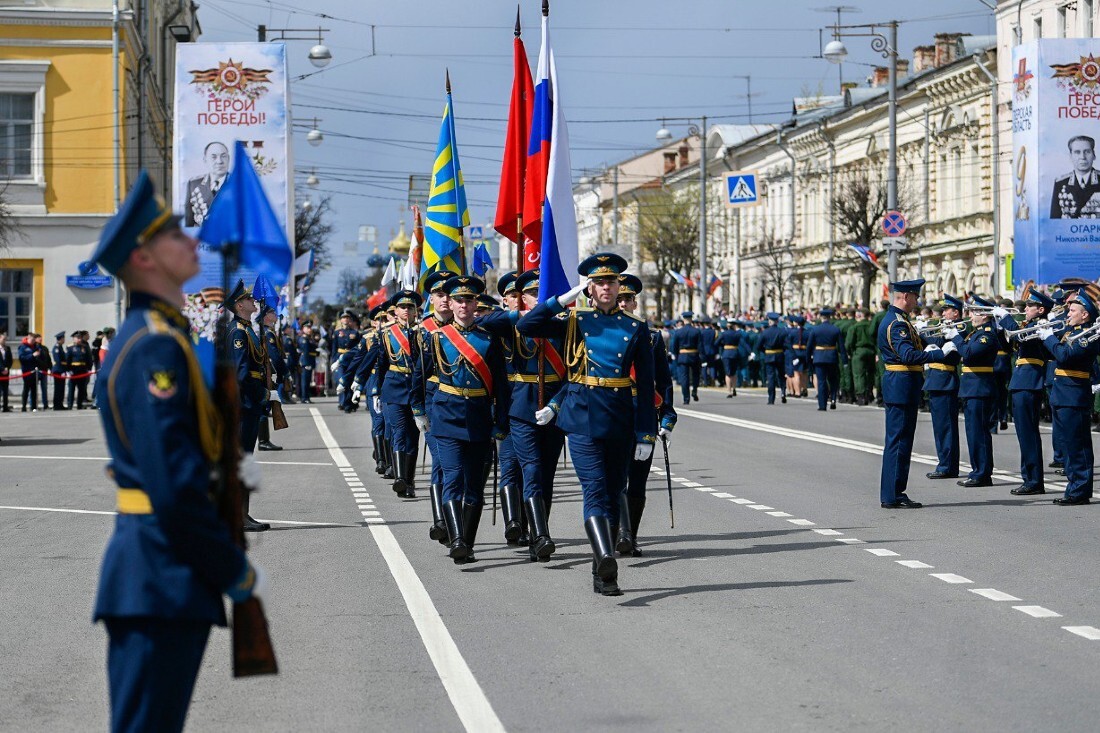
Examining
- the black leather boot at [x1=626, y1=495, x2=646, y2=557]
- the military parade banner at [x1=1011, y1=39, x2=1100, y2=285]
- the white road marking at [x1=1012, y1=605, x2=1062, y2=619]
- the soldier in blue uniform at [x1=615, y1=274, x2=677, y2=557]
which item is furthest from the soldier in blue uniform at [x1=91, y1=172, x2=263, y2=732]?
the military parade banner at [x1=1011, y1=39, x2=1100, y2=285]

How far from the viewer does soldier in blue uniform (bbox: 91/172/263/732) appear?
450cm

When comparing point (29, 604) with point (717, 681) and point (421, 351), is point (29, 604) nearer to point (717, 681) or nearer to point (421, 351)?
point (421, 351)

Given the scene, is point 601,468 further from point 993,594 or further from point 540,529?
point 993,594

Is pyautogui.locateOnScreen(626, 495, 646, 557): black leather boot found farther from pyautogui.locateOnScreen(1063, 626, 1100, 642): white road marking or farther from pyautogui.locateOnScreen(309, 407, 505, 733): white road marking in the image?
pyautogui.locateOnScreen(1063, 626, 1100, 642): white road marking

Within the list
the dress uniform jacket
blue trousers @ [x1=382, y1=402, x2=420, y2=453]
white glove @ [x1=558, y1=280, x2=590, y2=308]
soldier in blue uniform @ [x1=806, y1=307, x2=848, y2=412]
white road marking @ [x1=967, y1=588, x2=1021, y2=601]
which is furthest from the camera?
soldier in blue uniform @ [x1=806, y1=307, x2=848, y2=412]

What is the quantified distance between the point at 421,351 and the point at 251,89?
22150 mm

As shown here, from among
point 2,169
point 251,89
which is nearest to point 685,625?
point 251,89

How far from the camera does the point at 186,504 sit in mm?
4500

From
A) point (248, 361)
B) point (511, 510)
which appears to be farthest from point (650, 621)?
point (248, 361)

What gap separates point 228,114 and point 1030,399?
20165 mm

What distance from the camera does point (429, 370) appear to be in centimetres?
1202

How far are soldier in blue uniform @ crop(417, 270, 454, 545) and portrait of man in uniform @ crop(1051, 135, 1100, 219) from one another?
24673 mm

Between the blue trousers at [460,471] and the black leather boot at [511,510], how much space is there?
58cm

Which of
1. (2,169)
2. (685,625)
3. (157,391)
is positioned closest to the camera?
(157,391)
